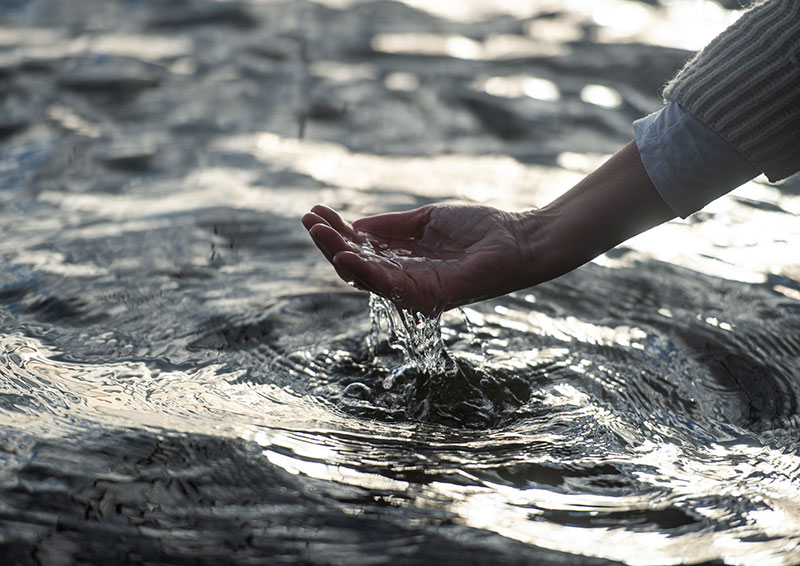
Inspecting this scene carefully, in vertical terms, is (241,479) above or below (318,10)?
below

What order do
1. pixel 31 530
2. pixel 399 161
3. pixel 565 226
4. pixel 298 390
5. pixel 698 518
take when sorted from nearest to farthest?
1. pixel 31 530
2. pixel 698 518
3. pixel 565 226
4. pixel 298 390
5. pixel 399 161

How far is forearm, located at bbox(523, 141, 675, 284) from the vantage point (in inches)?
108

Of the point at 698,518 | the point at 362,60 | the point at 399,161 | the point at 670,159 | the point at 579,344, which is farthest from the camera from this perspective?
the point at 362,60

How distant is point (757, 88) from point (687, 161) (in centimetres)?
27

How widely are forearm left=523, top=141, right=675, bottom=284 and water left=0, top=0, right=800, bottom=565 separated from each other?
47 cm

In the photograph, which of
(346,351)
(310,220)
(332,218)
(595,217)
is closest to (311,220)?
(310,220)

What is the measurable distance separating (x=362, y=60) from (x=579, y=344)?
169 inches

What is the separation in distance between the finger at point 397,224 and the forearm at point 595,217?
39 centimetres

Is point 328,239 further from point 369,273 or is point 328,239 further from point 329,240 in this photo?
point 369,273

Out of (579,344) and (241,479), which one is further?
(579,344)

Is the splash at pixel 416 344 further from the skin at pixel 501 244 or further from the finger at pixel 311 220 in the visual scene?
the finger at pixel 311 220

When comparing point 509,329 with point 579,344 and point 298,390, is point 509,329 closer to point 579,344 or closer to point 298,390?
point 579,344

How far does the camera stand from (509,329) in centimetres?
355

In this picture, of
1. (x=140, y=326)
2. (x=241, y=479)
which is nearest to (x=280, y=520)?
(x=241, y=479)
